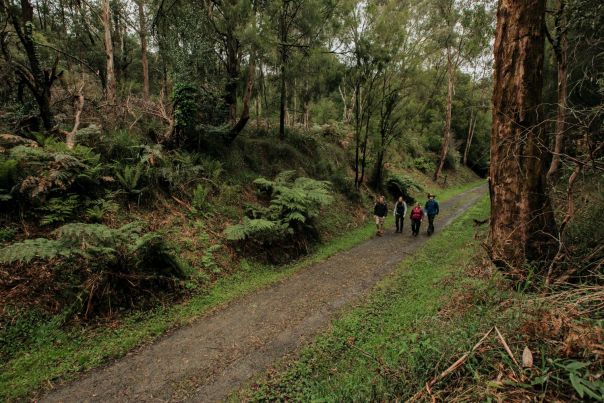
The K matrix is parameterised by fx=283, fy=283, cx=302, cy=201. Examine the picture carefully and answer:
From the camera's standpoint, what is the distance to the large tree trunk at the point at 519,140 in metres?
4.32

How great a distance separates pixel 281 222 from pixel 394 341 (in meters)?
5.36

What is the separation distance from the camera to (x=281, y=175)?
36.1 ft

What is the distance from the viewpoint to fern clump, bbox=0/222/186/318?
4945mm

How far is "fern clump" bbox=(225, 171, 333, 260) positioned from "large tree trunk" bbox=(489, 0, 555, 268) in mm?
5296

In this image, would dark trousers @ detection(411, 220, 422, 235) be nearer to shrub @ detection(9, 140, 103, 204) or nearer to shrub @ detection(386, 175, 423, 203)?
shrub @ detection(386, 175, 423, 203)

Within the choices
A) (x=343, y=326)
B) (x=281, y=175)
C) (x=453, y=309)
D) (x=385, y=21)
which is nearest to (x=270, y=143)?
(x=281, y=175)

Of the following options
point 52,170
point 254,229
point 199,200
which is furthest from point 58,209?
point 254,229

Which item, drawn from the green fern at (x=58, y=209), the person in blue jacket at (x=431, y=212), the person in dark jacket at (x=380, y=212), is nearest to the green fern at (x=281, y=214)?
the person in dark jacket at (x=380, y=212)

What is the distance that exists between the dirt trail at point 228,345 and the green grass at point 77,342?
0.25 m

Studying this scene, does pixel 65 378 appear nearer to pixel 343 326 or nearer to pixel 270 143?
pixel 343 326

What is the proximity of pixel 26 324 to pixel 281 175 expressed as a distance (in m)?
8.00

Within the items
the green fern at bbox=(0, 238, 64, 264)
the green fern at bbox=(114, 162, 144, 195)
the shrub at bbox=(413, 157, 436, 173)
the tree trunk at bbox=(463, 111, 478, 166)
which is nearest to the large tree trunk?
the green fern at bbox=(0, 238, 64, 264)

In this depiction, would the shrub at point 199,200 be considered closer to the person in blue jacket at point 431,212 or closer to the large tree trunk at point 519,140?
the large tree trunk at point 519,140

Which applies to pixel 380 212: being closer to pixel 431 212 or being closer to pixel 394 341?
pixel 431 212
